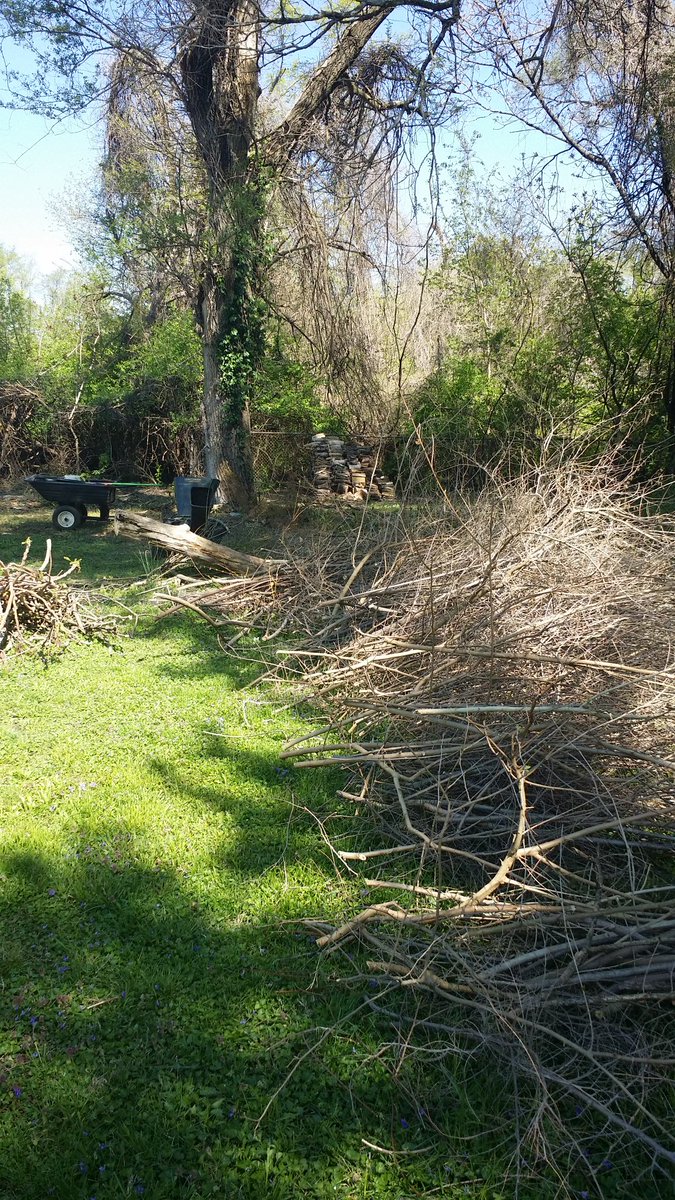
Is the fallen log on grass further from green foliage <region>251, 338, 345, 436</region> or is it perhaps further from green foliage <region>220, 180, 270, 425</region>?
green foliage <region>251, 338, 345, 436</region>

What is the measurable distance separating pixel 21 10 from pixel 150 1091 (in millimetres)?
12517

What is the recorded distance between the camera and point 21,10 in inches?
406

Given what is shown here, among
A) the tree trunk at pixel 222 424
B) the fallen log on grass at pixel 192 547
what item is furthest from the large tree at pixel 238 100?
the fallen log on grass at pixel 192 547

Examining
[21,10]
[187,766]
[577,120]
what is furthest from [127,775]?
[577,120]

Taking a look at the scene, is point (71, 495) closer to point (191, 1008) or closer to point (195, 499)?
point (195, 499)

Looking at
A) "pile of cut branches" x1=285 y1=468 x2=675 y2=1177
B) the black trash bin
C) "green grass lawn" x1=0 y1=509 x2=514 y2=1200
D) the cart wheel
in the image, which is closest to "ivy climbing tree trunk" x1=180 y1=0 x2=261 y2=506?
the cart wheel

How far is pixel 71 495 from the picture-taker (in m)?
11.8

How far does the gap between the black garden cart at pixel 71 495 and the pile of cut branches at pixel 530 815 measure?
7243 millimetres

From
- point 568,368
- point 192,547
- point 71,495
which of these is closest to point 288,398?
point 71,495

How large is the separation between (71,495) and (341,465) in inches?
220

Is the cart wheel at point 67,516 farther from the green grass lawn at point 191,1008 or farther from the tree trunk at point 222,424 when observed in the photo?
the green grass lawn at point 191,1008

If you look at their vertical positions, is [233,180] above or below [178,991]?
above

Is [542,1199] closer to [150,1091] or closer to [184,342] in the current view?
[150,1091]

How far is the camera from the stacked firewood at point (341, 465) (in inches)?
606
